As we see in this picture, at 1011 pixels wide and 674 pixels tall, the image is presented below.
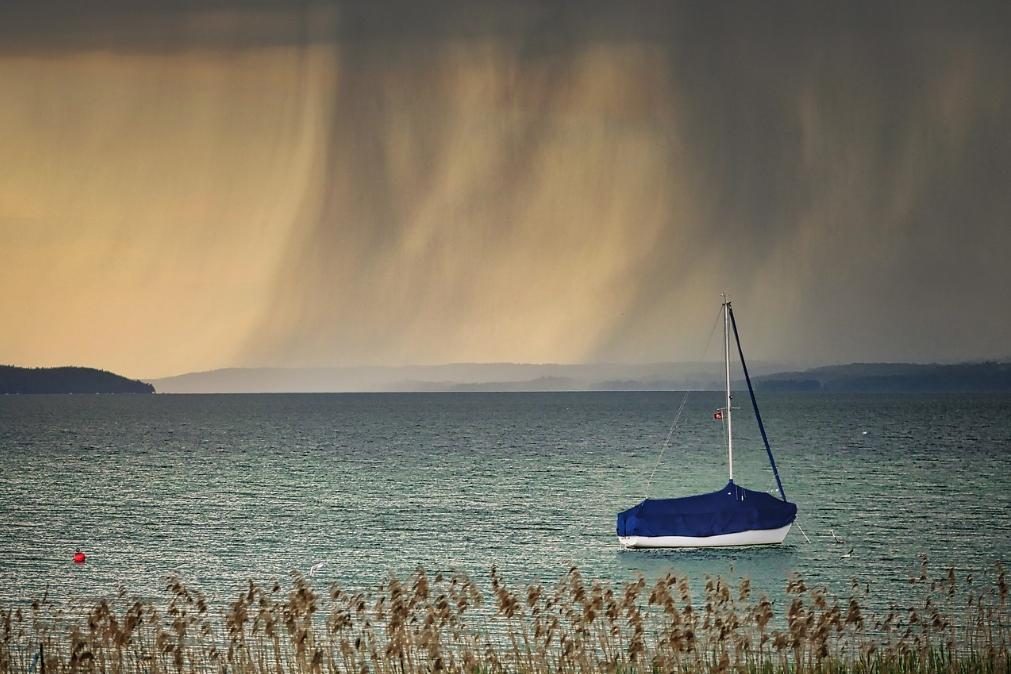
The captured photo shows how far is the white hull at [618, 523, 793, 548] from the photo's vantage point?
5200 centimetres

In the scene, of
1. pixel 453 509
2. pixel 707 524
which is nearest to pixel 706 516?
pixel 707 524

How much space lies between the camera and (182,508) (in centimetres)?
7381

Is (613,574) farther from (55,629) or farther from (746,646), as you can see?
(746,646)

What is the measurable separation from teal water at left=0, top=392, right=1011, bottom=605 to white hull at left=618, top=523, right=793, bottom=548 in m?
0.55

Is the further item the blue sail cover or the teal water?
the blue sail cover

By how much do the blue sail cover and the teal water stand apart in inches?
46.8

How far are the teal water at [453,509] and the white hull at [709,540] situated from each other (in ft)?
1.80

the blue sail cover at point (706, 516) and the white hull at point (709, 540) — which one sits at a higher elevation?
the blue sail cover at point (706, 516)

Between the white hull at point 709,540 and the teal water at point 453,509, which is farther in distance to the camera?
the white hull at point 709,540

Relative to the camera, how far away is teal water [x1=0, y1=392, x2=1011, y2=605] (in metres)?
49.4

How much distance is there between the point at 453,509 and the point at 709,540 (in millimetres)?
22133

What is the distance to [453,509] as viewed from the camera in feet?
234

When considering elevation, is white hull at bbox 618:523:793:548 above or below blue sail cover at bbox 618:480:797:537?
below

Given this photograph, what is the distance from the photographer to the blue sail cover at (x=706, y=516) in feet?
171
